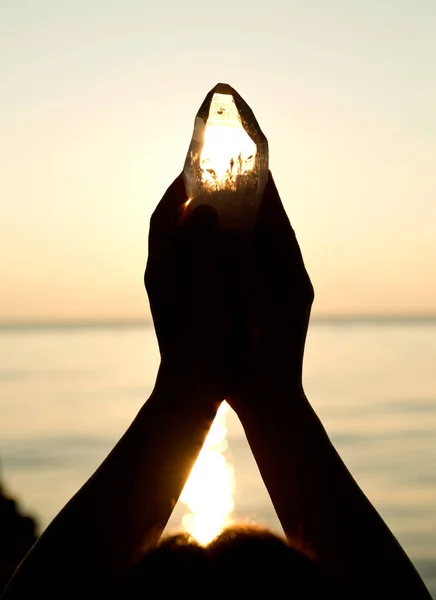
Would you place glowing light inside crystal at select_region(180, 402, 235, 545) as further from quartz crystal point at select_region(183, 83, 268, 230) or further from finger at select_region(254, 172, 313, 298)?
finger at select_region(254, 172, 313, 298)

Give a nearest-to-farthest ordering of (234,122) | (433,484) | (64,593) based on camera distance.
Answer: (64,593)
(234,122)
(433,484)

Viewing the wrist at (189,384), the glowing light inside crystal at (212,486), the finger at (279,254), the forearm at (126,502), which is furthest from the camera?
the glowing light inside crystal at (212,486)

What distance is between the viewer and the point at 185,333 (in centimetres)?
162

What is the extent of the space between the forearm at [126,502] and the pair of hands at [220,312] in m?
0.06

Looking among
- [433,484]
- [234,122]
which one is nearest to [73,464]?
[433,484]

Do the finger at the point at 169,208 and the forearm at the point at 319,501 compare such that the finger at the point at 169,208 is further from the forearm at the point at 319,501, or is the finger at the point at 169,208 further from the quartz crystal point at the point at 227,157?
the forearm at the point at 319,501

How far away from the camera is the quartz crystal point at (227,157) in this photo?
180cm

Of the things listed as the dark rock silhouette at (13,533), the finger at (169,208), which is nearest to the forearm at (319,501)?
the finger at (169,208)

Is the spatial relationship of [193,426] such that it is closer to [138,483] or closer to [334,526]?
[138,483]

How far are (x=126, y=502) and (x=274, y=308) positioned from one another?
1.57 feet

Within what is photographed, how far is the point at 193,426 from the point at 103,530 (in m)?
0.26

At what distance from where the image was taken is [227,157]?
74.9 inches

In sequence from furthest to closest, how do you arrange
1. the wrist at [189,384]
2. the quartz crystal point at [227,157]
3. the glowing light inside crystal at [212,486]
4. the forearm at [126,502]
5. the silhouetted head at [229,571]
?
the glowing light inside crystal at [212,486] < the quartz crystal point at [227,157] < the wrist at [189,384] < the forearm at [126,502] < the silhouetted head at [229,571]

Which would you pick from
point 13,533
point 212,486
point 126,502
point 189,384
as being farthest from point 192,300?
point 212,486
